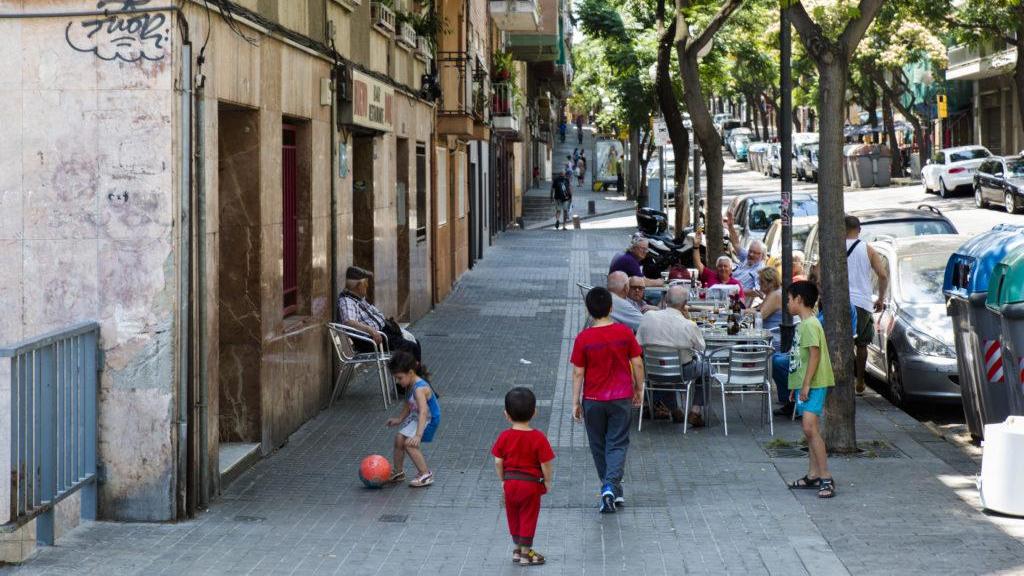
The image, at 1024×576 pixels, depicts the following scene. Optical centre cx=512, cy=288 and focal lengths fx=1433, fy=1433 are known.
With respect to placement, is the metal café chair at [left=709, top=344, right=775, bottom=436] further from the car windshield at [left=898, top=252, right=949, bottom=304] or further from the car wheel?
the car windshield at [left=898, top=252, right=949, bottom=304]

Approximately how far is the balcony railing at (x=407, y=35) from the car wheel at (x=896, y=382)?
A: 7.76 m

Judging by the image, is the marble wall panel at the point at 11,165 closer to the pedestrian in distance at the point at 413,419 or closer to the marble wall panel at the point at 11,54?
the marble wall panel at the point at 11,54

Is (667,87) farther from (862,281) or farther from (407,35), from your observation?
(862,281)

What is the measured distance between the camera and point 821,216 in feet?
36.5

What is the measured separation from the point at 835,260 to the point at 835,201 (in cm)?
46

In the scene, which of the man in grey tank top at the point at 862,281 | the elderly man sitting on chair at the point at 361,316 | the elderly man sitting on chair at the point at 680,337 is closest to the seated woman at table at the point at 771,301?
the man in grey tank top at the point at 862,281

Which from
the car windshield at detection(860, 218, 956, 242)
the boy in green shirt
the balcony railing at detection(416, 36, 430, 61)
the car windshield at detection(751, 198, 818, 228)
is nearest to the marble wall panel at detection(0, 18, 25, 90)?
the boy in green shirt

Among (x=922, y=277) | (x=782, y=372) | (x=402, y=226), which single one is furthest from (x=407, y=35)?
(x=782, y=372)

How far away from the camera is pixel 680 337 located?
12070 millimetres

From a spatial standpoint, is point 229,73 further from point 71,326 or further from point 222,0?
point 71,326

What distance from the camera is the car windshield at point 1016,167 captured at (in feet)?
128

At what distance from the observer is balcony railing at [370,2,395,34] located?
16.4 m

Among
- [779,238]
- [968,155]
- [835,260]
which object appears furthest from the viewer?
[968,155]

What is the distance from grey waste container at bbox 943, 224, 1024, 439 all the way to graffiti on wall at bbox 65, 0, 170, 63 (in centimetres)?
606
